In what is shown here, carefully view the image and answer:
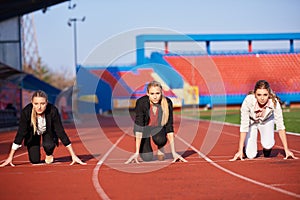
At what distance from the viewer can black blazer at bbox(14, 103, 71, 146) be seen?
9898 mm

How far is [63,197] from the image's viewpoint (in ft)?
21.5

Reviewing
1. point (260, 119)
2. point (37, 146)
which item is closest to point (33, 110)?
point (37, 146)

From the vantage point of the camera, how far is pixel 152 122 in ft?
33.6

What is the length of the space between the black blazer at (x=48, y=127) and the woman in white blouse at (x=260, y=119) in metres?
3.52

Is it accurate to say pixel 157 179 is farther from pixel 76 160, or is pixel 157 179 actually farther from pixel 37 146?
pixel 37 146

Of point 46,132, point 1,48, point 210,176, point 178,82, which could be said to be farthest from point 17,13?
point 210,176

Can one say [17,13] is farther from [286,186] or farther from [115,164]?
[286,186]

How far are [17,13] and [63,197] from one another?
105 ft

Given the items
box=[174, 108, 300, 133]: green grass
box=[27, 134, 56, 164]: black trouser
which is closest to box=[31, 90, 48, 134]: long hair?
box=[27, 134, 56, 164]: black trouser

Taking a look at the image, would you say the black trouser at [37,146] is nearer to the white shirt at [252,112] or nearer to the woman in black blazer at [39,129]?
the woman in black blazer at [39,129]

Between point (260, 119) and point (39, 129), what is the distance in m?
4.48

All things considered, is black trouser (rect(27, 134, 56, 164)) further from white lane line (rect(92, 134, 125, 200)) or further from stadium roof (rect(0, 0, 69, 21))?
stadium roof (rect(0, 0, 69, 21))

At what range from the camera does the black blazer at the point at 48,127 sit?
9898mm

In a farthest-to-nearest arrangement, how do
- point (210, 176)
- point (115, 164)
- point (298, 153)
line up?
point (298, 153) < point (115, 164) < point (210, 176)
